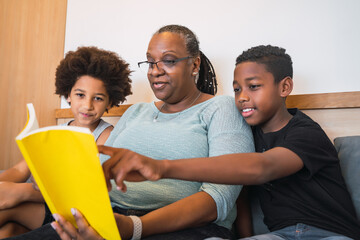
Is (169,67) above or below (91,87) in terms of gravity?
above

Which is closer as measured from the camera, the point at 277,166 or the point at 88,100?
the point at 277,166

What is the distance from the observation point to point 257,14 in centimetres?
141

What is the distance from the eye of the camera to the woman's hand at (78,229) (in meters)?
0.63

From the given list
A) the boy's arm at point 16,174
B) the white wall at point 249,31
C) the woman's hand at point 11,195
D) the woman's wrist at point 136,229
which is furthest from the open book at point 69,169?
the white wall at point 249,31

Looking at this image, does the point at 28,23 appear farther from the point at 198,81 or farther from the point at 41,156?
the point at 41,156

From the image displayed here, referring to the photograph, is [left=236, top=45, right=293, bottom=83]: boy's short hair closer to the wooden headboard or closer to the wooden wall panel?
the wooden headboard

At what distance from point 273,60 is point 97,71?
819mm

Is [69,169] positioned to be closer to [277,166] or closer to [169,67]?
[277,166]

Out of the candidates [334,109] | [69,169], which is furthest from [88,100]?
[334,109]

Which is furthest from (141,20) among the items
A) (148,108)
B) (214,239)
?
(214,239)

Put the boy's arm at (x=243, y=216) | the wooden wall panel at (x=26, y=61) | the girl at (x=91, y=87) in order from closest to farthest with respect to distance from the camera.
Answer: the boy's arm at (x=243, y=216), the girl at (x=91, y=87), the wooden wall panel at (x=26, y=61)

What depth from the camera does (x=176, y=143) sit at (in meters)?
1.00

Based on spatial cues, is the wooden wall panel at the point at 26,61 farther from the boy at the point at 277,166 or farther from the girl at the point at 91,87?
the boy at the point at 277,166

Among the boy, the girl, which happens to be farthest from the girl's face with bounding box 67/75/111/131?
the boy
